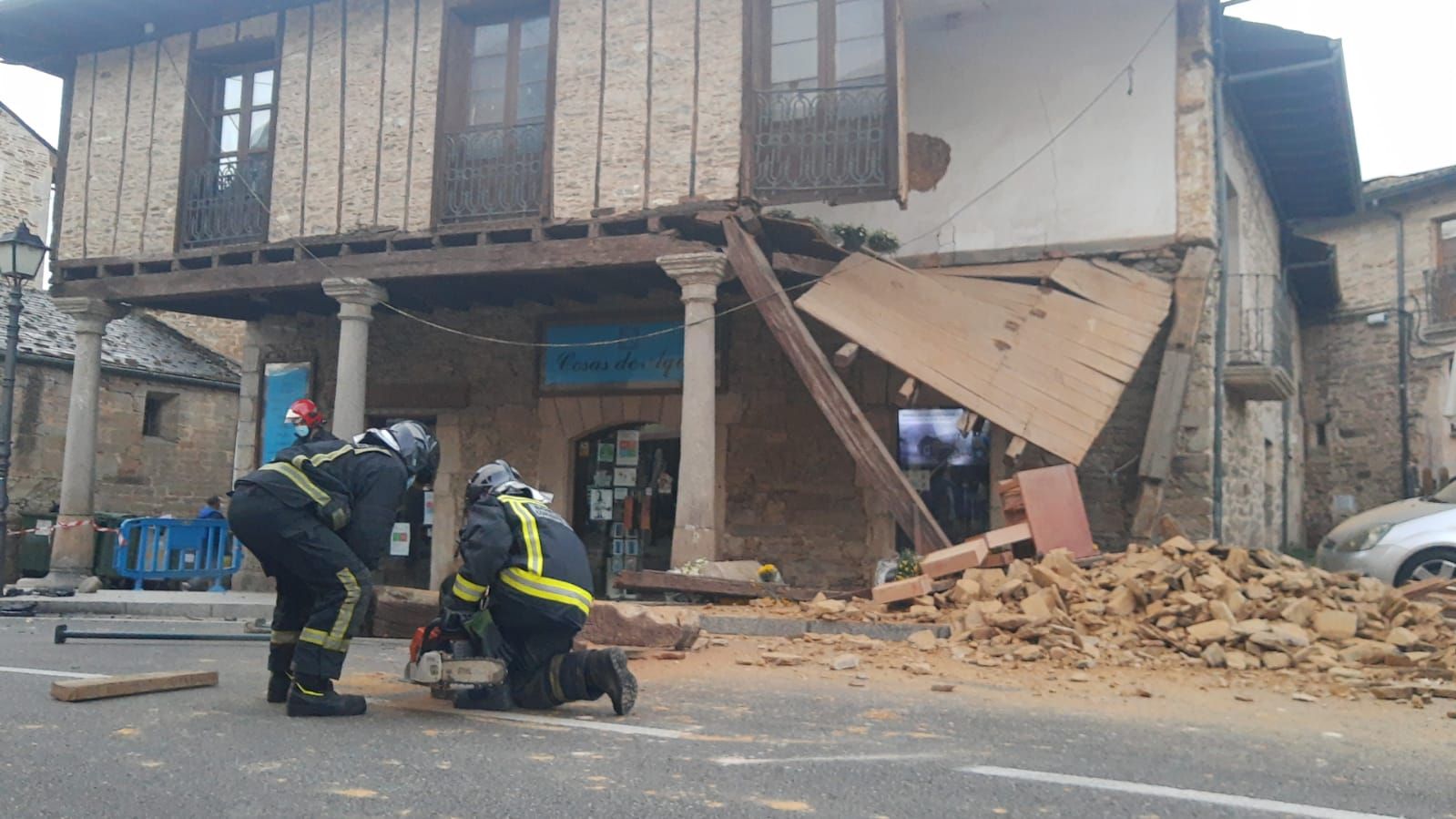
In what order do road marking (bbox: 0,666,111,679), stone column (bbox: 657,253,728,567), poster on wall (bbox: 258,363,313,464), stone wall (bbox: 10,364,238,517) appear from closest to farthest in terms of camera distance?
road marking (bbox: 0,666,111,679)
stone column (bbox: 657,253,728,567)
poster on wall (bbox: 258,363,313,464)
stone wall (bbox: 10,364,238,517)

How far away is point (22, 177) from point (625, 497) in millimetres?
18120

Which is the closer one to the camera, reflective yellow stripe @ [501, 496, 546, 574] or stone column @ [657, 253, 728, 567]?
reflective yellow stripe @ [501, 496, 546, 574]

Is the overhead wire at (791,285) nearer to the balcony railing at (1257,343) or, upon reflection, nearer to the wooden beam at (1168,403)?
the wooden beam at (1168,403)

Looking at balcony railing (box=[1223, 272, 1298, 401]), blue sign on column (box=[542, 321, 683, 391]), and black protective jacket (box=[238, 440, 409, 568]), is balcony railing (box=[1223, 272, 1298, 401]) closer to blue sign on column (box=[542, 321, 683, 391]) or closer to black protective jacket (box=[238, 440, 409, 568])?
blue sign on column (box=[542, 321, 683, 391])

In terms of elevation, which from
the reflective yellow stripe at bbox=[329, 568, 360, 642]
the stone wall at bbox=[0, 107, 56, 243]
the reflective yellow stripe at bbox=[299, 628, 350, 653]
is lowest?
the reflective yellow stripe at bbox=[299, 628, 350, 653]

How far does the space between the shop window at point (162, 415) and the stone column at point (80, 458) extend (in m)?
6.39

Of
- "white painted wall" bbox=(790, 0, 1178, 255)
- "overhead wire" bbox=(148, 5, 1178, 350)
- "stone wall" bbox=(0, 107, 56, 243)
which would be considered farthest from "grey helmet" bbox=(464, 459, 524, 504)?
"stone wall" bbox=(0, 107, 56, 243)

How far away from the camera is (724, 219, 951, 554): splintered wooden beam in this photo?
9156 mm

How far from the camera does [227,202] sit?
12.8 metres

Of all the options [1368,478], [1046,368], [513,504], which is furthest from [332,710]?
[1368,478]

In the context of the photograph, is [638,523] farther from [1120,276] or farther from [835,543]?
[1120,276]

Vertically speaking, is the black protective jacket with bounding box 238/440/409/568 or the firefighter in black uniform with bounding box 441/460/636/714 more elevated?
the black protective jacket with bounding box 238/440/409/568

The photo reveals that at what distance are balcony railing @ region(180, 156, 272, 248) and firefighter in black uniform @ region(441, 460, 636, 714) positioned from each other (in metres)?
9.08

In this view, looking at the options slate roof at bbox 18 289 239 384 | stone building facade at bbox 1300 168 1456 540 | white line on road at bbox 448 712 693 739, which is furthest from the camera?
stone building facade at bbox 1300 168 1456 540
